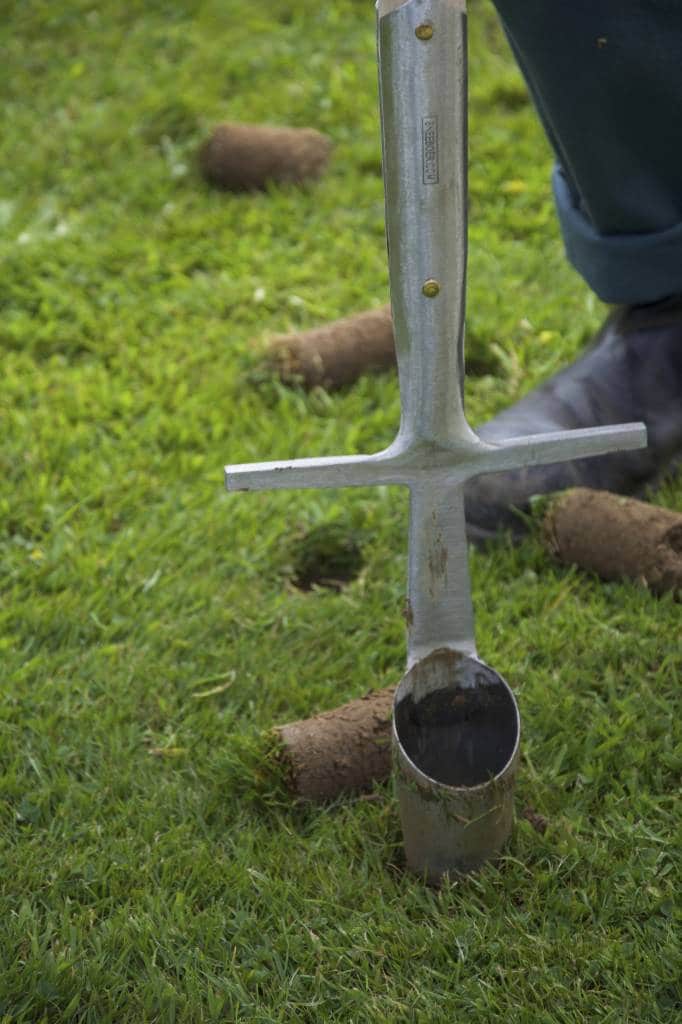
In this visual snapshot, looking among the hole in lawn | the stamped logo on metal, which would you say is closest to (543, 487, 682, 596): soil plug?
the hole in lawn

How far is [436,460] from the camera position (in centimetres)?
165

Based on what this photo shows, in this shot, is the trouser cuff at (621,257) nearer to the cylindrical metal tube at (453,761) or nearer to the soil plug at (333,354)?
the soil plug at (333,354)

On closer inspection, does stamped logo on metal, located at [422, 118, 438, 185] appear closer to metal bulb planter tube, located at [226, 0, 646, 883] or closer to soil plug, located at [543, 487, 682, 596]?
metal bulb planter tube, located at [226, 0, 646, 883]

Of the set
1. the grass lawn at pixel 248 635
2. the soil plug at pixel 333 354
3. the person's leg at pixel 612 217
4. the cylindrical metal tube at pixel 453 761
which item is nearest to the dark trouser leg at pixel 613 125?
the person's leg at pixel 612 217

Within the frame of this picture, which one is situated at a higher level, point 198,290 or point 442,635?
point 442,635

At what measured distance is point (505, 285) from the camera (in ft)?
10.4

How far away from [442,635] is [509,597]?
538mm

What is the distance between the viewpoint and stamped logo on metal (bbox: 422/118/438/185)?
1.47m

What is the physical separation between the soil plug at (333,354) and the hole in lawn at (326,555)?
0.52m

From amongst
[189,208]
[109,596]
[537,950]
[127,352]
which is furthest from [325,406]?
[537,950]

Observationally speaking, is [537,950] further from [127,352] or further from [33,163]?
[33,163]

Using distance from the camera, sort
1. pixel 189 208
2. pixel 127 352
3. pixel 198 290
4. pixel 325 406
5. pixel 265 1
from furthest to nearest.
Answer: pixel 265 1, pixel 189 208, pixel 198 290, pixel 127 352, pixel 325 406

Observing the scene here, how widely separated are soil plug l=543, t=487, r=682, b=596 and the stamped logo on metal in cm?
91

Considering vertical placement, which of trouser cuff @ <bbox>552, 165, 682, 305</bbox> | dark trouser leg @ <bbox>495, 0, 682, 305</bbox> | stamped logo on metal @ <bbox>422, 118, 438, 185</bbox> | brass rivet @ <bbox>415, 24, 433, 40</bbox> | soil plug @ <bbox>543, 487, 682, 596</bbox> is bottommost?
soil plug @ <bbox>543, 487, 682, 596</bbox>
